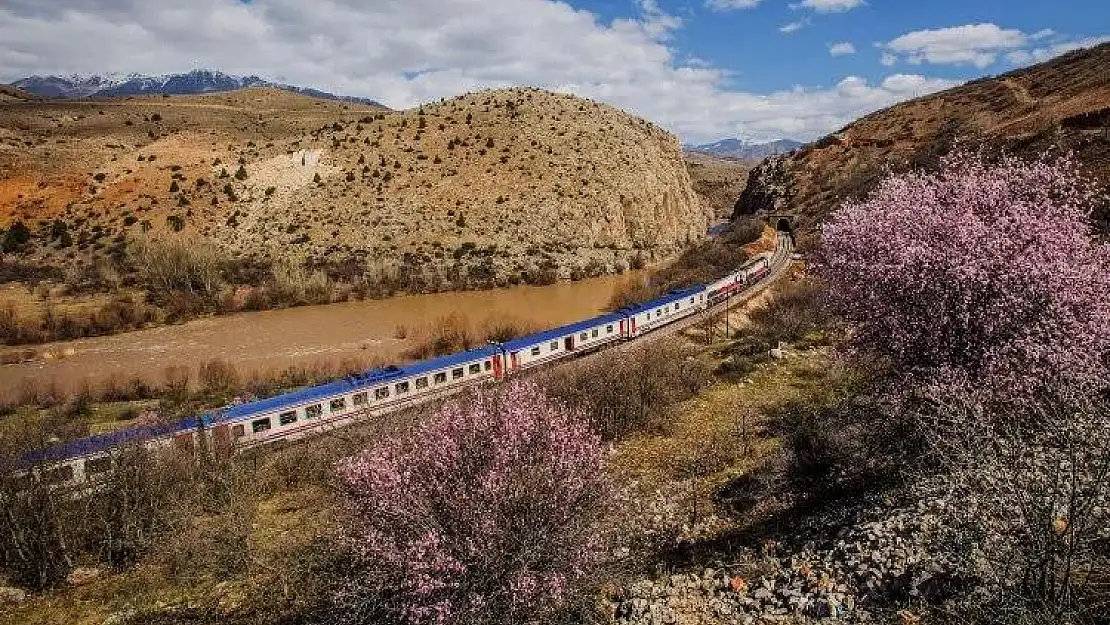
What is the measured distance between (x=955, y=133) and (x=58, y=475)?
6960 centimetres

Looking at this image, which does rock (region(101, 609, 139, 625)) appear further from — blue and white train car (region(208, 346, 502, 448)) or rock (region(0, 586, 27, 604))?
blue and white train car (region(208, 346, 502, 448))

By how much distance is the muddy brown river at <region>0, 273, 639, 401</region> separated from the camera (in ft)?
135

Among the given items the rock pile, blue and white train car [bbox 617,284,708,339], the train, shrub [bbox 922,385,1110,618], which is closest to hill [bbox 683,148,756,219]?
blue and white train car [bbox 617,284,708,339]

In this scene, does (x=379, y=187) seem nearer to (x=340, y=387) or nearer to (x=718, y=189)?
(x=340, y=387)

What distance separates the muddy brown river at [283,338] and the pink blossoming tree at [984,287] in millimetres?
32427

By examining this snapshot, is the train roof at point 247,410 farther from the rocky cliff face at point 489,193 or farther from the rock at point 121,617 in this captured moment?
the rocky cliff face at point 489,193

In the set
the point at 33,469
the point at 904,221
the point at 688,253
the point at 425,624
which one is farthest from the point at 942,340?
the point at 688,253

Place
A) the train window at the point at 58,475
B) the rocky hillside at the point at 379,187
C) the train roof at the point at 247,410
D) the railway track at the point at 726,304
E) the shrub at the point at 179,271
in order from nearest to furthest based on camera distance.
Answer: the train window at the point at 58,475 < the train roof at the point at 247,410 < the railway track at the point at 726,304 < the shrub at the point at 179,271 < the rocky hillside at the point at 379,187

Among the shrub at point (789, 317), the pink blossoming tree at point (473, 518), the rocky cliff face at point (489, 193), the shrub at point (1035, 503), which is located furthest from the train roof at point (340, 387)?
the rocky cliff face at point (489, 193)

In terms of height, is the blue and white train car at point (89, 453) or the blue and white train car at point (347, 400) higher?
the blue and white train car at point (89, 453)

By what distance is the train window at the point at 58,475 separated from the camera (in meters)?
17.4

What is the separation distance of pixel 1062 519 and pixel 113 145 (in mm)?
96502

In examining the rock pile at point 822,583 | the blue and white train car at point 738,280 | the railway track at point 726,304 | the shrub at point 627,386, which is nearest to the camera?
the rock pile at point 822,583

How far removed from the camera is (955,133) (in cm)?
6222
